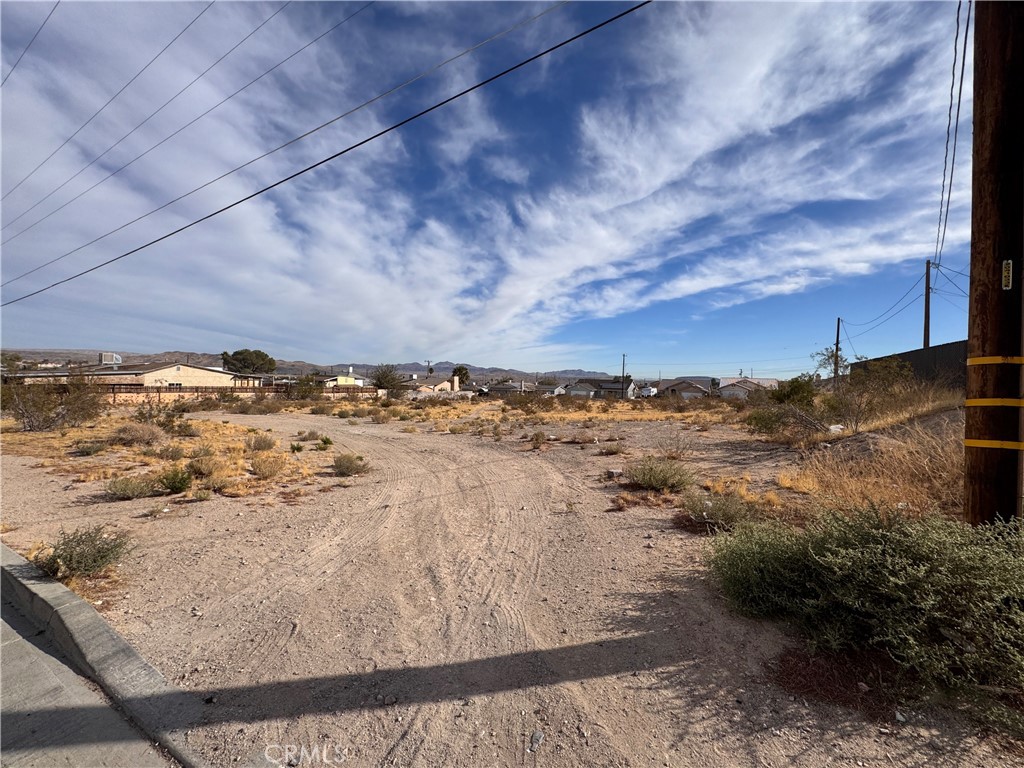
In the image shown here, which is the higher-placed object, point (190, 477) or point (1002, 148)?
point (1002, 148)

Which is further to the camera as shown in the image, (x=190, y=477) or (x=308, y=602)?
(x=190, y=477)

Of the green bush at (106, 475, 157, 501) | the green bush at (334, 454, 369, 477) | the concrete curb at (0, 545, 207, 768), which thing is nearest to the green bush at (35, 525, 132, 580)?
the concrete curb at (0, 545, 207, 768)

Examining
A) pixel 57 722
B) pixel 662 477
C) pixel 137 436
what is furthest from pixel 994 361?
pixel 137 436

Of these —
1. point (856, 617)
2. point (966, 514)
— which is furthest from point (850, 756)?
point (966, 514)

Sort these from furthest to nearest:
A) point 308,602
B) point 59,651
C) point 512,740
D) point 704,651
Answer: point 308,602, point 59,651, point 704,651, point 512,740

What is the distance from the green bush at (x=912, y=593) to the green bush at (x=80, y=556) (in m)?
6.10

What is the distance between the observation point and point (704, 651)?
3199 millimetres

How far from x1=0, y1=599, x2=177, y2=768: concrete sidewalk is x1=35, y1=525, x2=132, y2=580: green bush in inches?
45.9

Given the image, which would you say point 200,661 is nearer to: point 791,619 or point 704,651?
point 704,651

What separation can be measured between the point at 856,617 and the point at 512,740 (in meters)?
2.32

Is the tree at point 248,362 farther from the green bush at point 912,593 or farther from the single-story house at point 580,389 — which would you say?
the green bush at point 912,593

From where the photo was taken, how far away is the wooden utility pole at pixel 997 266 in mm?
3309

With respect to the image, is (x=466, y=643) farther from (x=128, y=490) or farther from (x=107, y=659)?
(x=128, y=490)

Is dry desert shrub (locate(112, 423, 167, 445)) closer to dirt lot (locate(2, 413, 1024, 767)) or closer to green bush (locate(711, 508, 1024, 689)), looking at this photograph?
dirt lot (locate(2, 413, 1024, 767))
